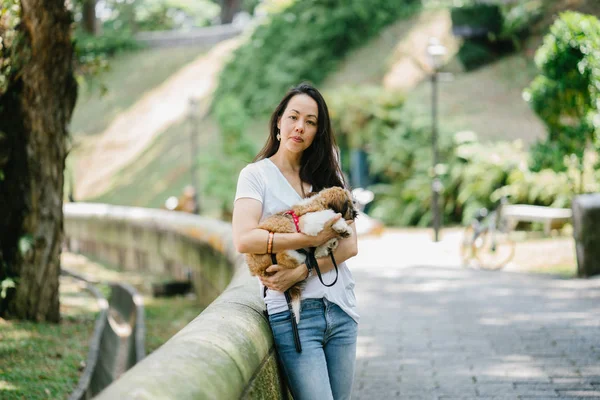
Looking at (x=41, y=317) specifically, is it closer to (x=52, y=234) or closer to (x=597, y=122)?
(x=52, y=234)

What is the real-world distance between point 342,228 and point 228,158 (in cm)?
2178

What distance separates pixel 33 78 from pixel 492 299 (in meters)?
5.41

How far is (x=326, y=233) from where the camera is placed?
370cm

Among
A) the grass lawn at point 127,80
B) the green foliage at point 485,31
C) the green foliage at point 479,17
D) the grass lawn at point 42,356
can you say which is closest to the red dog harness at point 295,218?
the grass lawn at point 42,356

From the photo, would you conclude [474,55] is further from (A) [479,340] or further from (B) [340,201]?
(B) [340,201]

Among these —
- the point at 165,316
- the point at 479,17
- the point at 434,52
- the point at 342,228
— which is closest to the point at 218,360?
the point at 342,228

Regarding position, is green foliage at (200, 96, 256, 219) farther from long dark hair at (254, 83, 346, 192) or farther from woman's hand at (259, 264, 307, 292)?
woman's hand at (259, 264, 307, 292)

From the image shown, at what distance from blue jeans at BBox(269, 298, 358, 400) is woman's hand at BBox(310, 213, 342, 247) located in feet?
0.91

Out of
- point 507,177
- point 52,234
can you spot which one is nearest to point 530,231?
point 507,177

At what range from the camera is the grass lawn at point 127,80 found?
41.6 meters

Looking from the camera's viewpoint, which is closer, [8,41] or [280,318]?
[280,318]

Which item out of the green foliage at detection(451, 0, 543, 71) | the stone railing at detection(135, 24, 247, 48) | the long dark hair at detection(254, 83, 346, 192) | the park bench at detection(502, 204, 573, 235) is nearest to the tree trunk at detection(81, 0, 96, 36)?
the stone railing at detection(135, 24, 247, 48)

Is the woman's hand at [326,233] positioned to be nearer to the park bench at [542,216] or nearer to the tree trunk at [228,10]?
the park bench at [542,216]

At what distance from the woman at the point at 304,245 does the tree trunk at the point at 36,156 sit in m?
4.27
